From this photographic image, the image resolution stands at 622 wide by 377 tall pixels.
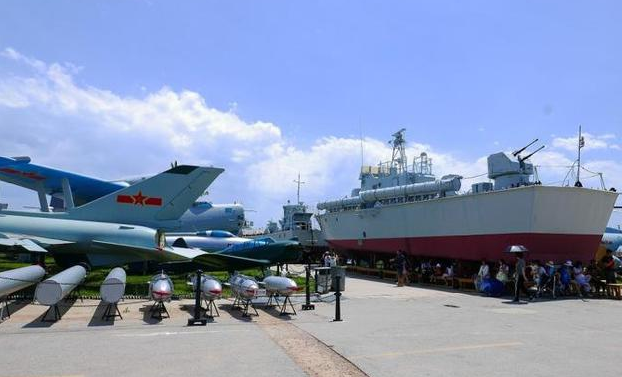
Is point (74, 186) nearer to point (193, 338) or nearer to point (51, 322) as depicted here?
point (51, 322)

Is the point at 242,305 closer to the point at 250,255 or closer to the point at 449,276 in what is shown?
the point at 250,255

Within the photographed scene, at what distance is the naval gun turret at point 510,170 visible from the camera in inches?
853

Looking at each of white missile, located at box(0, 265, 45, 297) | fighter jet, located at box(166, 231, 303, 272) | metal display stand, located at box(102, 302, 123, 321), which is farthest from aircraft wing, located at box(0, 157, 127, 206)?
metal display stand, located at box(102, 302, 123, 321)

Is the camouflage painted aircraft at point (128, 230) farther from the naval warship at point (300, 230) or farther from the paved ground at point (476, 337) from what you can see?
the naval warship at point (300, 230)

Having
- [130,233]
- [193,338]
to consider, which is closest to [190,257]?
[130,233]

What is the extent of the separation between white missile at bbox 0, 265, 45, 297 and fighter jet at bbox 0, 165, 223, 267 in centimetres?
269

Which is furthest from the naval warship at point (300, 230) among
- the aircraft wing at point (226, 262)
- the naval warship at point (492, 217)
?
the aircraft wing at point (226, 262)

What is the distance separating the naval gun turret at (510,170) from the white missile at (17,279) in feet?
60.9

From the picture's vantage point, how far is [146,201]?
18688 mm

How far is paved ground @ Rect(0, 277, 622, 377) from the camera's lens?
270 inches

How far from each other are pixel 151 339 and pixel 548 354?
7017 millimetres

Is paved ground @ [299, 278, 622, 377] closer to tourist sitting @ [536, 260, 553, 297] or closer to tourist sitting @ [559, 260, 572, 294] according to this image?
tourist sitting @ [536, 260, 553, 297]

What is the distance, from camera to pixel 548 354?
26.6ft

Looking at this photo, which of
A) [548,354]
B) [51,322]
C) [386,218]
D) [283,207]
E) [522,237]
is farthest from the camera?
[283,207]
